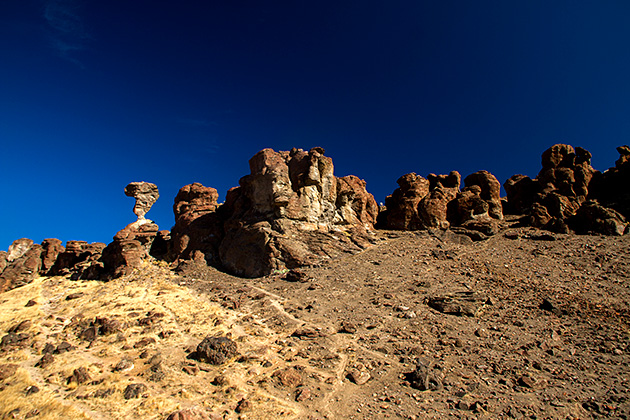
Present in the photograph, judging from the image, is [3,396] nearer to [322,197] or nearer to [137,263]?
[137,263]

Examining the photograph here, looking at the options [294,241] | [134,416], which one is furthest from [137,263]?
[134,416]

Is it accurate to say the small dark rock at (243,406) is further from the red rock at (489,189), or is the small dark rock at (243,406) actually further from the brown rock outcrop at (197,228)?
the red rock at (489,189)

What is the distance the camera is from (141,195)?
43.4 metres

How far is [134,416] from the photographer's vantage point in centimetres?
1018

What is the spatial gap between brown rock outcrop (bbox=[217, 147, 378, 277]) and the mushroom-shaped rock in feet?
43.2

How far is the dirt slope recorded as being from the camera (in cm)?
1059

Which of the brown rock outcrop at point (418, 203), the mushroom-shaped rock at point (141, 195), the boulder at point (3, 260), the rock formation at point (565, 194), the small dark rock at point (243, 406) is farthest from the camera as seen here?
the mushroom-shaped rock at point (141, 195)

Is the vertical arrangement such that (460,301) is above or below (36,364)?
above

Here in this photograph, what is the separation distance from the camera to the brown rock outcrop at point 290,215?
28.7 m

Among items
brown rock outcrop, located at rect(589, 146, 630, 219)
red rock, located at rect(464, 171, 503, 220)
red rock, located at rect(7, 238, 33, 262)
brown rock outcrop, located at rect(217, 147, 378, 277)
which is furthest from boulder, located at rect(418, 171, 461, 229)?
red rock, located at rect(7, 238, 33, 262)

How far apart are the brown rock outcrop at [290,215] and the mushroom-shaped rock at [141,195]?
13.2 m

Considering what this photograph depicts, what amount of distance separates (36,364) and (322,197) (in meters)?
25.8

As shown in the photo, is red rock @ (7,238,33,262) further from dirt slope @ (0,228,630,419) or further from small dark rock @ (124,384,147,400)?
small dark rock @ (124,384,147,400)

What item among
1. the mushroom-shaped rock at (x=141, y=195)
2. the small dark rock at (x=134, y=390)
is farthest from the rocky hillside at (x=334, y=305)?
the mushroom-shaped rock at (x=141, y=195)
